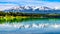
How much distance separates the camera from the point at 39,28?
300 cm

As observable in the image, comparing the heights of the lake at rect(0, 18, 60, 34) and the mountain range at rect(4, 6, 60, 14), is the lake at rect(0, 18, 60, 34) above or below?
below

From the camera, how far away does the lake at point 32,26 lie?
2.95 m

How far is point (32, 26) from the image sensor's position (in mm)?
2994

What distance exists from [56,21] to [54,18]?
75 millimetres

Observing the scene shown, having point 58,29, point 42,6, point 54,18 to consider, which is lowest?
point 58,29

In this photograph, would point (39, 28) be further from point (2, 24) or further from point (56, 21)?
point (2, 24)

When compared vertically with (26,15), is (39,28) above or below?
below

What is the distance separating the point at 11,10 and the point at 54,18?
0.90 meters

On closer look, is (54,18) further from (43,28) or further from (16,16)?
(16,16)

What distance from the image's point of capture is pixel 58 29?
3.04 meters

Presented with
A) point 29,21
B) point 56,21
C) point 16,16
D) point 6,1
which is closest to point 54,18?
point 56,21

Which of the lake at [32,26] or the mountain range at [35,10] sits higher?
the mountain range at [35,10]

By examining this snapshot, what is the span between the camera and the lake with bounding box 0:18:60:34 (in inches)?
116

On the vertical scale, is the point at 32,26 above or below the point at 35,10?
below
